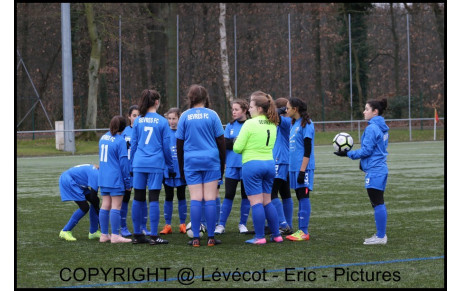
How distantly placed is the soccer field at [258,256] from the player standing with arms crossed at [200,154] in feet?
1.35

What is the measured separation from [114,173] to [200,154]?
115 centimetres

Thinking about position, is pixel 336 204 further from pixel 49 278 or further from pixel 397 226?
pixel 49 278

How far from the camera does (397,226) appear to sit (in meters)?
9.90

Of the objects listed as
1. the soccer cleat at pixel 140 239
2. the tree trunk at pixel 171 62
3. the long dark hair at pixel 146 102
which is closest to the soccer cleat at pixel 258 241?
the soccer cleat at pixel 140 239

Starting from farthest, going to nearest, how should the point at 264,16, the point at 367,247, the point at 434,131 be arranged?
the point at 264,16, the point at 434,131, the point at 367,247

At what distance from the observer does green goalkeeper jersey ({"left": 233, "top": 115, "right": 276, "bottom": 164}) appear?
8469 mm

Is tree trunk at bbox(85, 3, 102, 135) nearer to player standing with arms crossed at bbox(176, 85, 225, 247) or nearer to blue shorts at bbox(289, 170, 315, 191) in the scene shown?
blue shorts at bbox(289, 170, 315, 191)

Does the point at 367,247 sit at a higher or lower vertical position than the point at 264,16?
lower

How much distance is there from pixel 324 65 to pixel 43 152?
18.7 meters

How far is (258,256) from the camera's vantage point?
774cm

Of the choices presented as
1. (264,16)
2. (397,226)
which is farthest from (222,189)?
(264,16)

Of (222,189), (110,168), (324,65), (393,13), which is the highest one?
(393,13)

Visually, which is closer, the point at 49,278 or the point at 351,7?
the point at 49,278

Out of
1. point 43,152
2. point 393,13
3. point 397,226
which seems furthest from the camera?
point 393,13
